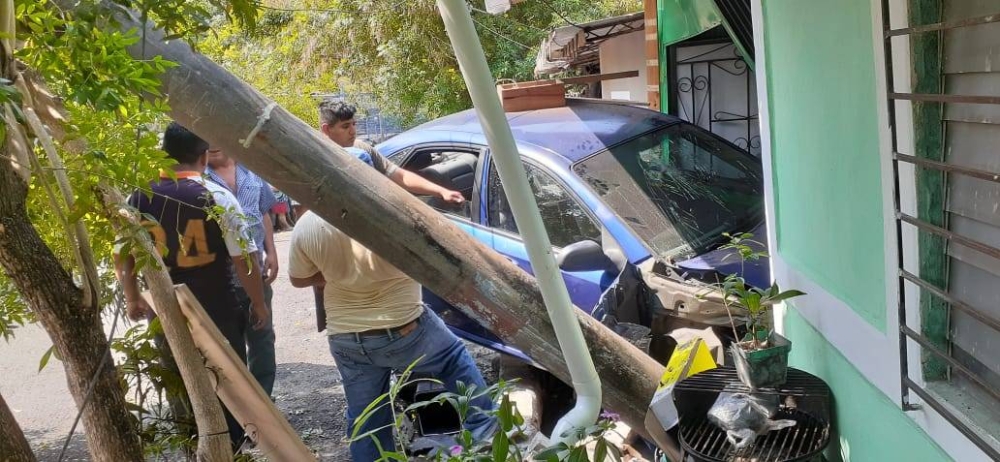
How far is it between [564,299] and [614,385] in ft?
2.04

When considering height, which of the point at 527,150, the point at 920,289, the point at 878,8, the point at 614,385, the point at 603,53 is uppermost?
the point at 603,53

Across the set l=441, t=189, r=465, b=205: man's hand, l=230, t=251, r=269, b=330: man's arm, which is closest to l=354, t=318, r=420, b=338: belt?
l=230, t=251, r=269, b=330: man's arm

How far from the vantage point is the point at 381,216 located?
2.60 metres

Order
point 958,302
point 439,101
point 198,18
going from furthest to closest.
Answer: point 439,101
point 198,18
point 958,302

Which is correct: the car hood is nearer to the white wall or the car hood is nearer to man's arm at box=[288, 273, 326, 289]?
man's arm at box=[288, 273, 326, 289]

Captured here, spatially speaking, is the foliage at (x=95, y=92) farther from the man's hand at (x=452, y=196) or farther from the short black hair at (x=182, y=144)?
the man's hand at (x=452, y=196)

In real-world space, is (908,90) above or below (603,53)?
below

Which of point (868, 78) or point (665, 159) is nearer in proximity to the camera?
point (868, 78)

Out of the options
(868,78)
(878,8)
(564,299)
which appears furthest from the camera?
(564,299)

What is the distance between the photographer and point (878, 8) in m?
1.91

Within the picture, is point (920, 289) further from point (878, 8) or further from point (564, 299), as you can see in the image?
point (564, 299)

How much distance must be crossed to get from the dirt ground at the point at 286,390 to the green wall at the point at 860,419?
3.07m

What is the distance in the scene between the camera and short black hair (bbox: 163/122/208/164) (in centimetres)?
421

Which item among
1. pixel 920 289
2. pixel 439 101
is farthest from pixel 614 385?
pixel 439 101
